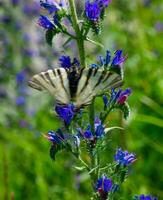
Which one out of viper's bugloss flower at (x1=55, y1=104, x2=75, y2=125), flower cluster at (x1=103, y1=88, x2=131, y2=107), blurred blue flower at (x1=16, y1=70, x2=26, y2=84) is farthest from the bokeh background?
viper's bugloss flower at (x1=55, y1=104, x2=75, y2=125)

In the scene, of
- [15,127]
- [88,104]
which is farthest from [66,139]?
[15,127]

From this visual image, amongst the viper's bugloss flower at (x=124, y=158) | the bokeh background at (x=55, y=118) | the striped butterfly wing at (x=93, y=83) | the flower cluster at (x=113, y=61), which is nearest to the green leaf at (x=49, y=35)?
the flower cluster at (x=113, y=61)

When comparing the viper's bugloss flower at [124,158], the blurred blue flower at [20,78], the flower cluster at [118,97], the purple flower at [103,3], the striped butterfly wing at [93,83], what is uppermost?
A: the blurred blue flower at [20,78]

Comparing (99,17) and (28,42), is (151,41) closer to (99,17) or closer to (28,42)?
(28,42)

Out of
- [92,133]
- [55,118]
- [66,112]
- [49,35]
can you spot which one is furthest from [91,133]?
[55,118]

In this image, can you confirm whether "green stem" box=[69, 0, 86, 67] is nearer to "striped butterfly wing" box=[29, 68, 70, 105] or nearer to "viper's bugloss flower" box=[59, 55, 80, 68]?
"viper's bugloss flower" box=[59, 55, 80, 68]

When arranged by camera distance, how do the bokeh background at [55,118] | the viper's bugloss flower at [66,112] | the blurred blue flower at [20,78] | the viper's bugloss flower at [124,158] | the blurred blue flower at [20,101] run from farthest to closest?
the blurred blue flower at [20,78]
the blurred blue flower at [20,101]
the bokeh background at [55,118]
the viper's bugloss flower at [124,158]
the viper's bugloss flower at [66,112]

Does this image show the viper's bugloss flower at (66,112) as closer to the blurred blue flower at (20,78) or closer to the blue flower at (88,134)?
the blue flower at (88,134)
